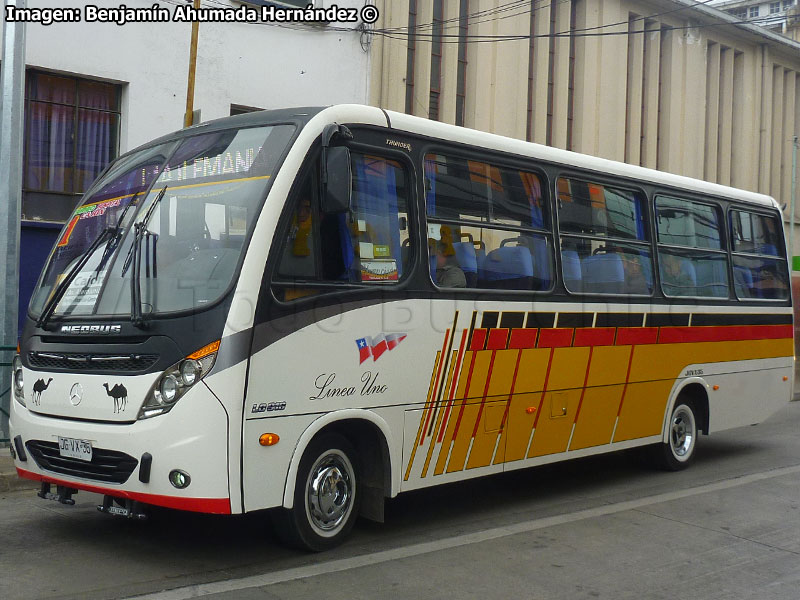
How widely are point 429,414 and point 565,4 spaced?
811 inches

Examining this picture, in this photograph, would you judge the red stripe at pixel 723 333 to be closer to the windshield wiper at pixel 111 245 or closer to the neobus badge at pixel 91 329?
the windshield wiper at pixel 111 245

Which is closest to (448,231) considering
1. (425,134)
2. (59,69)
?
(425,134)

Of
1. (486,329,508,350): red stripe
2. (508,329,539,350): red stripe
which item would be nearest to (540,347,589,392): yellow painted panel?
(508,329,539,350): red stripe

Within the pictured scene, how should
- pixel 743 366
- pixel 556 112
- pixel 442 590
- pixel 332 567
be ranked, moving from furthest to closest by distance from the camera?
pixel 556 112
pixel 743 366
pixel 332 567
pixel 442 590

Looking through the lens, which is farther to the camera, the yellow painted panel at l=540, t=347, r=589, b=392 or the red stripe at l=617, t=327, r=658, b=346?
the red stripe at l=617, t=327, r=658, b=346

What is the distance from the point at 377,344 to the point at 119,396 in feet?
5.85

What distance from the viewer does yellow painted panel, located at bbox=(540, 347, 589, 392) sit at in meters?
8.15

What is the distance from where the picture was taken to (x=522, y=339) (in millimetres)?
7758

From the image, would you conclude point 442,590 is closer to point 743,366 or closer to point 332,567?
point 332,567

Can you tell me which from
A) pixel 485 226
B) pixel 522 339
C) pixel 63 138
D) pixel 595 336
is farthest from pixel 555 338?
pixel 63 138

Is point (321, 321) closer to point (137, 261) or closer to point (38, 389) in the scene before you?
point (137, 261)

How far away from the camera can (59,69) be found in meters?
14.3

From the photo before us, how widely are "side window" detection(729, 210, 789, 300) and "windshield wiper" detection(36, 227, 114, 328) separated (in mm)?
7350

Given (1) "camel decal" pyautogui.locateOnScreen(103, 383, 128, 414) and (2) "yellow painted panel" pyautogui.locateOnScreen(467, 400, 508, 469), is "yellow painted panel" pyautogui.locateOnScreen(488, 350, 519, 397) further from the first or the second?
(1) "camel decal" pyautogui.locateOnScreen(103, 383, 128, 414)
